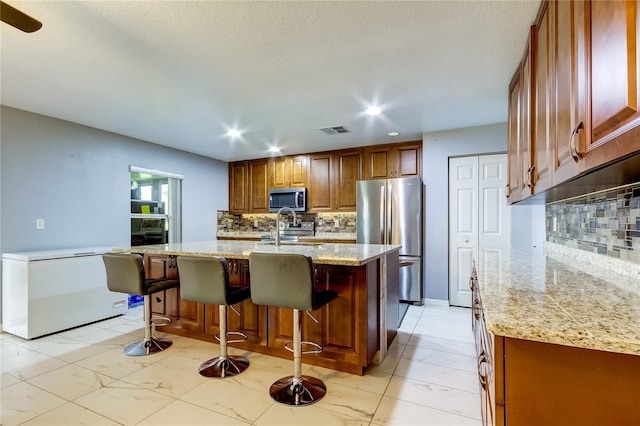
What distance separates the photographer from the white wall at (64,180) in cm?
317

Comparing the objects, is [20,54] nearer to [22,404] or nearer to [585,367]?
[22,404]

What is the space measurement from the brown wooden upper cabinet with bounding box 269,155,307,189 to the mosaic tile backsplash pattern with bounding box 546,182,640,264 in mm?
3795

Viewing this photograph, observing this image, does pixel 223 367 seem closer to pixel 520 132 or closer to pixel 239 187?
pixel 520 132

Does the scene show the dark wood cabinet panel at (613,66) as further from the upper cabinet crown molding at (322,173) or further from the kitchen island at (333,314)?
the upper cabinet crown molding at (322,173)

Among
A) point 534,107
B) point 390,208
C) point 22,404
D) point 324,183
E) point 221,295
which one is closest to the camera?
point 534,107

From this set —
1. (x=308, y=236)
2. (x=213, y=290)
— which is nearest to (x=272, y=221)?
(x=308, y=236)

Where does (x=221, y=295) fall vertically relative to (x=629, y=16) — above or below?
below

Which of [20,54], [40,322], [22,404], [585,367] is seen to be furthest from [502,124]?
[40,322]

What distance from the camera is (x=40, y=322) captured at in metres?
3.05

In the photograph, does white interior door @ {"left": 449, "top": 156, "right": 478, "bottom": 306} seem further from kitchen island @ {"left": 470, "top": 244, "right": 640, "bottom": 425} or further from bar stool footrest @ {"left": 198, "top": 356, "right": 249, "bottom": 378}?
kitchen island @ {"left": 470, "top": 244, "right": 640, "bottom": 425}

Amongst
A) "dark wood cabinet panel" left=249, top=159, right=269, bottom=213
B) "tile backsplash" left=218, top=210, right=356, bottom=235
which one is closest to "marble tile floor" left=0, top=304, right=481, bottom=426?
"tile backsplash" left=218, top=210, right=356, bottom=235

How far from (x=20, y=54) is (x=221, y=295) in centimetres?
216

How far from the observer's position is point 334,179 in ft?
16.9

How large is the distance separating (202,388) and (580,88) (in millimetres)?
2541
